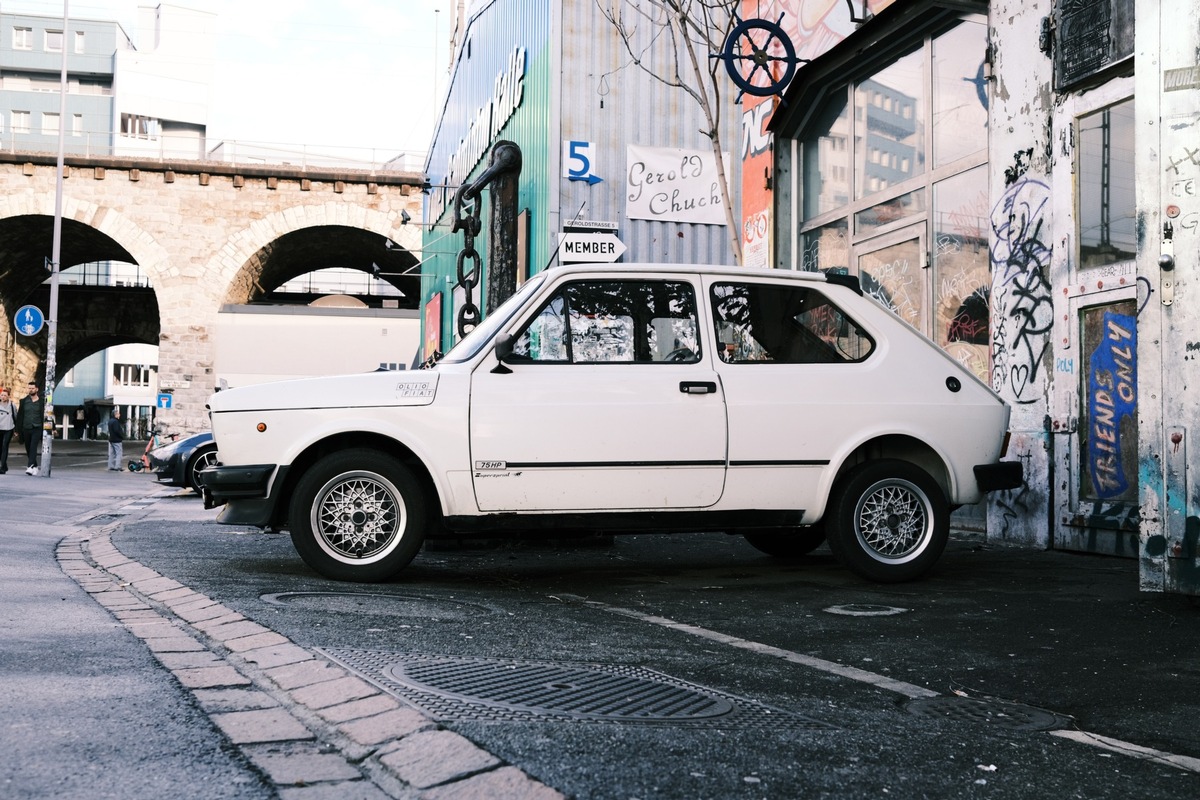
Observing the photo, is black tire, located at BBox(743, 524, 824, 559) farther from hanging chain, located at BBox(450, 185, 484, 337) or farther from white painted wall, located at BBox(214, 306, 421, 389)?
white painted wall, located at BBox(214, 306, 421, 389)

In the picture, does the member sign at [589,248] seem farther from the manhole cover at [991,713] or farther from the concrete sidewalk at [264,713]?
the manhole cover at [991,713]

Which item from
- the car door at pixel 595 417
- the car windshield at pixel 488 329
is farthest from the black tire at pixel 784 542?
the car windshield at pixel 488 329

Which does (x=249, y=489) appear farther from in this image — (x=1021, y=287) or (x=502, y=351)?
(x=1021, y=287)

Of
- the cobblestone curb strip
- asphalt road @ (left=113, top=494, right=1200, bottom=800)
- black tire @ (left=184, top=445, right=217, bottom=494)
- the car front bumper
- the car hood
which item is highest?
the car hood

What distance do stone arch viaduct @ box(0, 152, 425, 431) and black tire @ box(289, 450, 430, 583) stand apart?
101ft

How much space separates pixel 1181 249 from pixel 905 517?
210 centimetres

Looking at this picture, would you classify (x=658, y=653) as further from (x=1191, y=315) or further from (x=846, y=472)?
(x=1191, y=315)

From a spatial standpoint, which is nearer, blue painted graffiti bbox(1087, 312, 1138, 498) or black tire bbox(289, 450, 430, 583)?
black tire bbox(289, 450, 430, 583)

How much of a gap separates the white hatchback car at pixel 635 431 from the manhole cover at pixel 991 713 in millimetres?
2856

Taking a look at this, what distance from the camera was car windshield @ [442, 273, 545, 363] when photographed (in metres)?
6.59

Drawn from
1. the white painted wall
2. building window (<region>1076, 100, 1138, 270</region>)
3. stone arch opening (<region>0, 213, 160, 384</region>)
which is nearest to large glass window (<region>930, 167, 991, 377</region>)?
building window (<region>1076, 100, 1138, 270</region>)

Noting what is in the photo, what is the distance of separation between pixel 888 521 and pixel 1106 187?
3.27 metres

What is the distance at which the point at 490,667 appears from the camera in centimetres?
400

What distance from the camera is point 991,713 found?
3559 millimetres
